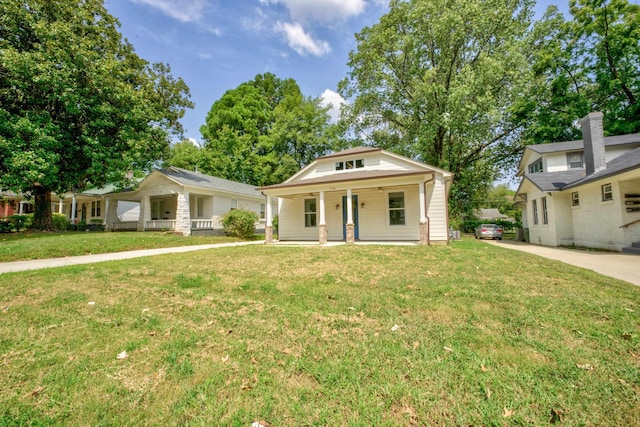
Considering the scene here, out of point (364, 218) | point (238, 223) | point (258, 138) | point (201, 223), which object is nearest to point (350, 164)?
point (364, 218)

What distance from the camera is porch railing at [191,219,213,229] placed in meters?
18.4

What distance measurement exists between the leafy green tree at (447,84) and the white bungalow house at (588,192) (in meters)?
4.97

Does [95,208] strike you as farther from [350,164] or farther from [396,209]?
[396,209]

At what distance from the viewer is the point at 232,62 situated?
13.4m

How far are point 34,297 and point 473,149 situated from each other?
1105 inches

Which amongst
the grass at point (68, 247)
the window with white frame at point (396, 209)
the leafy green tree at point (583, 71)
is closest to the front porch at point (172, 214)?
the grass at point (68, 247)

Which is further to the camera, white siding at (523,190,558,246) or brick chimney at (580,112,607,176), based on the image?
white siding at (523,190,558,246)

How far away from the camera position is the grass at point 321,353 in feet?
6.54

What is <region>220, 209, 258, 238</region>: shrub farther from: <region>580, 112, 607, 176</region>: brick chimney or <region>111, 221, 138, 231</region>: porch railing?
<region>580, 112, 607, 176</region>: brick chimney

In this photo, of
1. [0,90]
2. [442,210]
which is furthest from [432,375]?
[0,90]

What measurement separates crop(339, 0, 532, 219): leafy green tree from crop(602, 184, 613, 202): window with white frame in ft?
32.6

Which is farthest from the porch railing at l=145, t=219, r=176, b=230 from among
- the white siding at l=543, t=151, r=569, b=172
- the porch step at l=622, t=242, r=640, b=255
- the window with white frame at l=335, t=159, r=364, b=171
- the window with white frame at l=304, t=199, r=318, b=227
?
the white siding at l=543, t=151, r=569, b=172

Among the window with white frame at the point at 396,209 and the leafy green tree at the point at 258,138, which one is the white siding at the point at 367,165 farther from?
the leafy green tree at the point at 258,138

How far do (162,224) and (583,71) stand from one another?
111 feet
